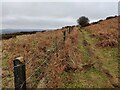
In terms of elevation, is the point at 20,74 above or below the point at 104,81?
above

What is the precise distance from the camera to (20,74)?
4.75 metres

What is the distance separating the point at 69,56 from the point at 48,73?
2.59 m

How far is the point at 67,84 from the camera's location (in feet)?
28.6

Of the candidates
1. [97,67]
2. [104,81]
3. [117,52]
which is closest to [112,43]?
[117,52]

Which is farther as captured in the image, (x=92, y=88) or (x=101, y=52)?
(x=101, y=52)

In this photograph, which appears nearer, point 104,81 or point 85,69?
point 104,81

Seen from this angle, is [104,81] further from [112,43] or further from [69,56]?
[112,43]

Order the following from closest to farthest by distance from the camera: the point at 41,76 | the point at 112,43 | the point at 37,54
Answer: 1. the point at 41,76
2. the point at 37,54
3. the point at 112,43

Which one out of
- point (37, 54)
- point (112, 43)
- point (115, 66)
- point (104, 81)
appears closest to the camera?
point (104, 81)

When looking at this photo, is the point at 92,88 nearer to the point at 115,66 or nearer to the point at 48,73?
the point at 48,73

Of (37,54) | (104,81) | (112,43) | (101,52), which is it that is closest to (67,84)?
(104,81)

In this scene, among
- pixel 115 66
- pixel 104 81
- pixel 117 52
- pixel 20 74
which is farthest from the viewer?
pixel 117 52

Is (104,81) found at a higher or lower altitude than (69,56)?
lower

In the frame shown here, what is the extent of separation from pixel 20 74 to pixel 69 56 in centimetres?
694
